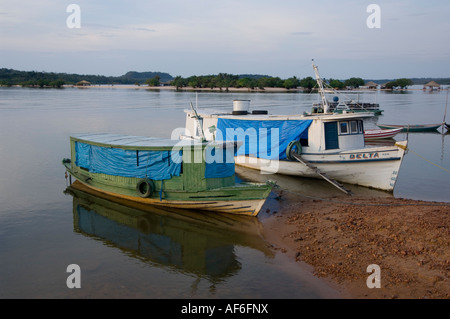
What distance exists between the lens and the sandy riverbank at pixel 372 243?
9.34 meters

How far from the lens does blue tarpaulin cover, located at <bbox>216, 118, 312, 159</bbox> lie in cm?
2011

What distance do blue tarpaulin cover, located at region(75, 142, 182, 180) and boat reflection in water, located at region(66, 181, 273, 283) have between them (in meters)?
1.48

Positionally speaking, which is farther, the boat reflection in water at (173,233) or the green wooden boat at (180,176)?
the green wooden boat at (180,176)

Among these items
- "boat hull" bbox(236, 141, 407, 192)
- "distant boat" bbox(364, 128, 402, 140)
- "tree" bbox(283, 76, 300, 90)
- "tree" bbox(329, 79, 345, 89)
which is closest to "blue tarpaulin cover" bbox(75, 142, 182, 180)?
"boat hull" bbox(236, 141, 407, 192)

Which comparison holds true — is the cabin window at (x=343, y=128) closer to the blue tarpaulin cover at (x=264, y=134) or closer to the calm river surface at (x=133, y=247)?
the blue tarpaulin cover at (x=264, y=134)

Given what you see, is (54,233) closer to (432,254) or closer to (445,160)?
(432,254)

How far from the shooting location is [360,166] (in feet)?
60.8

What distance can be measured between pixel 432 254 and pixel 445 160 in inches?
709

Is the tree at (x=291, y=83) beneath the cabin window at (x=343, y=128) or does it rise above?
above

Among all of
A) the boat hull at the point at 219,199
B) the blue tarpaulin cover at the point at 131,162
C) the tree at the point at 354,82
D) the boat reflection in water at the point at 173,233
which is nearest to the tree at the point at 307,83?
the tree at the point at 354,82

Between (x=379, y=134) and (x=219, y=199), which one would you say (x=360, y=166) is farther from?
(x=379, y=134)

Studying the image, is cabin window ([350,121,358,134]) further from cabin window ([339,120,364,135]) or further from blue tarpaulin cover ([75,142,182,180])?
blue tarpaulin cover ([75,142,182,180])
